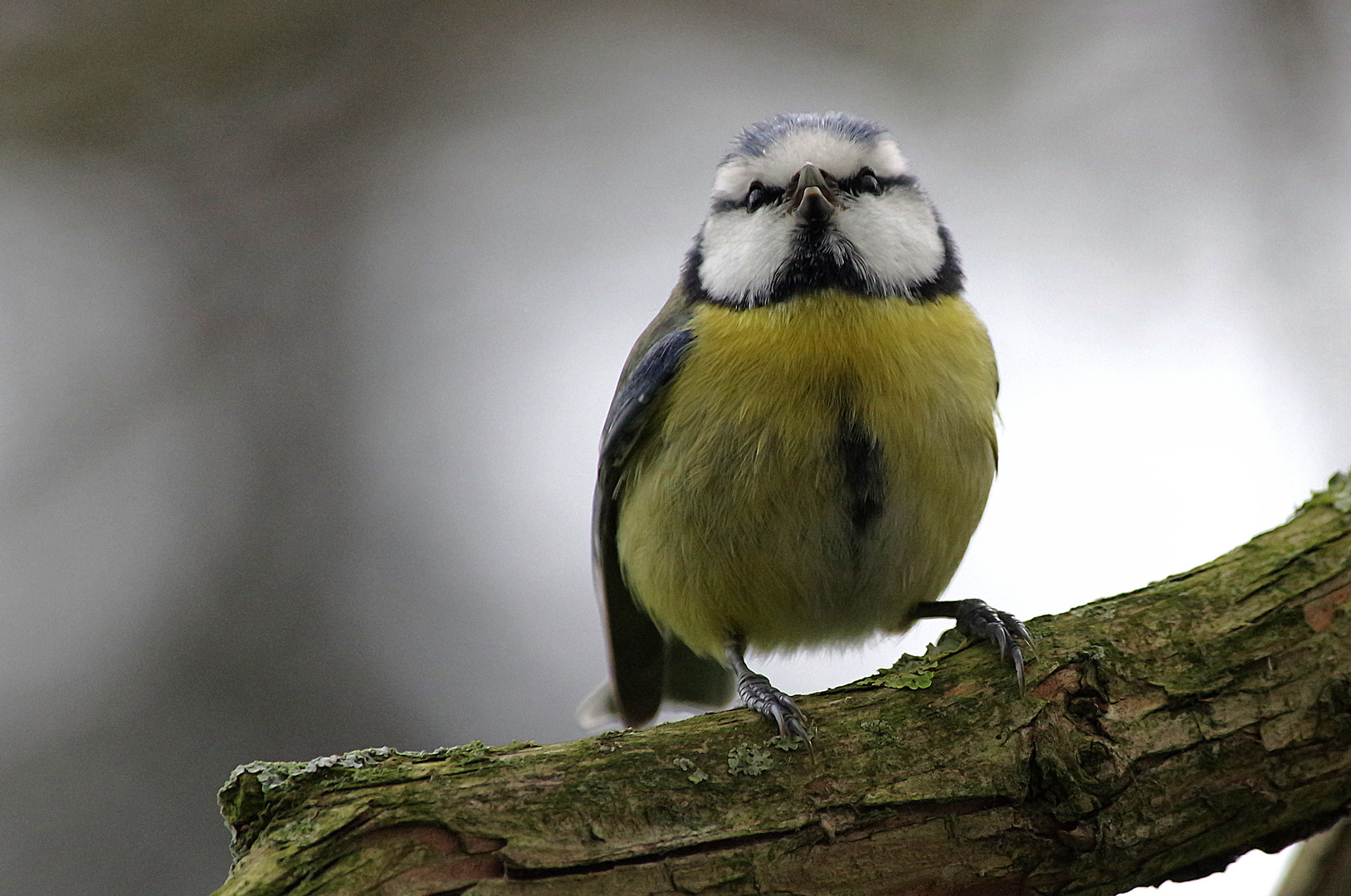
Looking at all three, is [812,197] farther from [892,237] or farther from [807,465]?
[807,465]

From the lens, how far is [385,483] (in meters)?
3.92

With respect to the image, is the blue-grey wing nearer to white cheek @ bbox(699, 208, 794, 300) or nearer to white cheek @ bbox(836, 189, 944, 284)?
white cheek @ bbox(699, 208, 794, 300)

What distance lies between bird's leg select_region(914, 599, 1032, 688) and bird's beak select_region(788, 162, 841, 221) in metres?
0.85

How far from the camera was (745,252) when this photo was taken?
2357 millimetres

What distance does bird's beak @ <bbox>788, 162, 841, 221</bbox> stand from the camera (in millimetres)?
2256

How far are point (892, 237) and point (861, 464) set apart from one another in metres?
0.56

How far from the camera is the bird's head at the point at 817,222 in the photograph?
2268 mm

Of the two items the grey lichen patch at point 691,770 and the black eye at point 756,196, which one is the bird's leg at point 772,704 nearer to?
the grey lichen patch at point 691,770

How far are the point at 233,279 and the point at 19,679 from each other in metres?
1.47

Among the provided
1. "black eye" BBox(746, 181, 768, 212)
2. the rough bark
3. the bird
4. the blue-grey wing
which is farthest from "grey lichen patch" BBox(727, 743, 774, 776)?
"black eye" BBox(746, 181, 768, 212)

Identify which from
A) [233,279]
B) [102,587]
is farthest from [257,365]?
[102,587]

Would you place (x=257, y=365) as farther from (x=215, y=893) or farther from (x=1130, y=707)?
(x=1130, y=707)

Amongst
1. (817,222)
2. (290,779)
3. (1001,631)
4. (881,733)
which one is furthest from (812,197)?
(290,779)

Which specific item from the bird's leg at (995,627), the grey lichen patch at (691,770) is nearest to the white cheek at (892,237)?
the bird's leg at (995,627)
